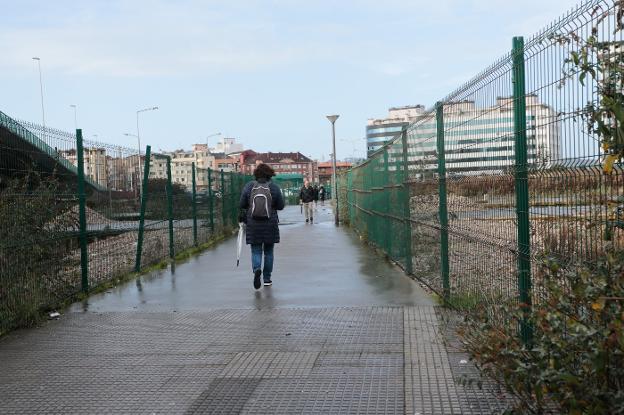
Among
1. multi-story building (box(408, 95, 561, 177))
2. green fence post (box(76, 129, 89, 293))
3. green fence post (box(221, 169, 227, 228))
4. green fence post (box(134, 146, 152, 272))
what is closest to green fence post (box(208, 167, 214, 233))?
green fence post (box(221, 169, 227, 228))

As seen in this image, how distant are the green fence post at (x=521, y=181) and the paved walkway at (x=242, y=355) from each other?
78 centimetres

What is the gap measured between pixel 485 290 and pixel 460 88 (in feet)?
6.80

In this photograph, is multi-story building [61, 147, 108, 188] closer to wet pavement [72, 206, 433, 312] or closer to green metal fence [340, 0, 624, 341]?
wet pavement [72, 206, 433, 312]

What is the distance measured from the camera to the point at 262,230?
9.80 meters

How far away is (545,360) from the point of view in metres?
3.25

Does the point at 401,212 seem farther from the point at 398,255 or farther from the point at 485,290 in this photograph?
the point at 485,290

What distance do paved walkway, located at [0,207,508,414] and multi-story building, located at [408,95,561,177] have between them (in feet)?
4.96

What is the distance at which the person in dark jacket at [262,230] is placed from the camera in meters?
9.79

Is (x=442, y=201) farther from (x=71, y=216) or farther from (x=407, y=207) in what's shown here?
(x=71, y=216)

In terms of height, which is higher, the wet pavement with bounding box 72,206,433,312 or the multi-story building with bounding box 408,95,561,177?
the multi-story building with bounding box 408,95,561,177

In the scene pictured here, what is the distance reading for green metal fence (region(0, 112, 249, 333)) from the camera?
282 inches

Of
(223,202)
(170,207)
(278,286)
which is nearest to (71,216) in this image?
(278,286)

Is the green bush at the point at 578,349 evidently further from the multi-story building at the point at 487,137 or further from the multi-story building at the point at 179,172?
the multi-story building at the point at 179,172

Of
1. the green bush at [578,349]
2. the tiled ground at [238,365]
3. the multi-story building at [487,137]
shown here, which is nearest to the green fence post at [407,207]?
the multi-story building at [487,137]
